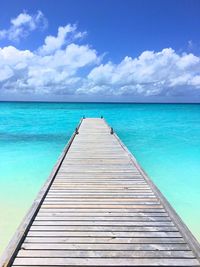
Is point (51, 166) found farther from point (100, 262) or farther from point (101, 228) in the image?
point (100, 262)

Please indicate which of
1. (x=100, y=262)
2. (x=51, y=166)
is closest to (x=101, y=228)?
(x=100, y=262)

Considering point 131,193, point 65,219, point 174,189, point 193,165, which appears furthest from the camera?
point 193,165

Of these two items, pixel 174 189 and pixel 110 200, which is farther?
pixel 174 189

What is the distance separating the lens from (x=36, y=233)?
4.39 meters

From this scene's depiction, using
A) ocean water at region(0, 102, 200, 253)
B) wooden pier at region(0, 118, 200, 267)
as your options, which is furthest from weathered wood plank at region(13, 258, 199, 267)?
ocean water at region(0, 102, 200, 253)

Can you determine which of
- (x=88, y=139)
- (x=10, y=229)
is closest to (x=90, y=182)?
(x=10, y=229)

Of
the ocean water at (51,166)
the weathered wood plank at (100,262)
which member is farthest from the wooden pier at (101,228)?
the ocean water at (51,166)

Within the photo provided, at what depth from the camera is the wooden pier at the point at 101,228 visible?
3791 millimetres

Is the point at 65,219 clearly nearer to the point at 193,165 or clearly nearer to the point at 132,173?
the point at 132,173

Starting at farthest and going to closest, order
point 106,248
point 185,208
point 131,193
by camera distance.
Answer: point 185,208, point 131,193, point 106,248

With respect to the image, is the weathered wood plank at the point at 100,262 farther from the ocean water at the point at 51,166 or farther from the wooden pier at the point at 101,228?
the ocean water at the point at 51,166

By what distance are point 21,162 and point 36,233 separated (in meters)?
9.98

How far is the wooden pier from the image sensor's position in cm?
379

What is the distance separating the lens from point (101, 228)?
4.61 metres
